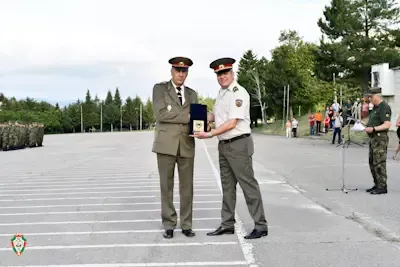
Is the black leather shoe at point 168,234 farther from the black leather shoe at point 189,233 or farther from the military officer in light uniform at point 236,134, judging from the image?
the military officer in light uniform at point 236,134

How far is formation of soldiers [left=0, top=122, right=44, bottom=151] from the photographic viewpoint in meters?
28.0

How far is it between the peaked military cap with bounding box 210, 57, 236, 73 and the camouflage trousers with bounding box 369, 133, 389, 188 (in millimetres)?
4382

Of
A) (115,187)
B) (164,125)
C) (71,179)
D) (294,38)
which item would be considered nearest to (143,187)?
(115,187)

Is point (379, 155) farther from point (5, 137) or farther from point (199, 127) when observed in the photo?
point (5, 137)

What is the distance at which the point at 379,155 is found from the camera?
8.84 metres

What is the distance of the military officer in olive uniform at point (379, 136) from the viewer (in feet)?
28.8

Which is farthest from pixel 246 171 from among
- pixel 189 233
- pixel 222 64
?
pixel 222 64

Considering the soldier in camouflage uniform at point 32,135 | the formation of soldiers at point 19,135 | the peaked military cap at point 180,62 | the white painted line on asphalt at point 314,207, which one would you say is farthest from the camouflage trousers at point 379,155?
the soldier in camouflage uniform at point 32,135

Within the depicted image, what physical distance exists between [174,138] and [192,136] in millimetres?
222

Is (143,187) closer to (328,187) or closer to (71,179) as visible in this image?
(71,179)

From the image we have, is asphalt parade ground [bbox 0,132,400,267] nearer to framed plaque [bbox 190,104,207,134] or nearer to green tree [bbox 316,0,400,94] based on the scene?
framed plaque [bbox 190,104,207,134]

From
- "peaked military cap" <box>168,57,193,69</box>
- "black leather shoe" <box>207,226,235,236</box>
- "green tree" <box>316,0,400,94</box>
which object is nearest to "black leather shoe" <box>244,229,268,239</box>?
"black leather shoe" <box>207,226,235,236</box>

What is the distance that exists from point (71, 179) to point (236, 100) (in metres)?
7.95

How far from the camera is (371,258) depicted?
4.80m
